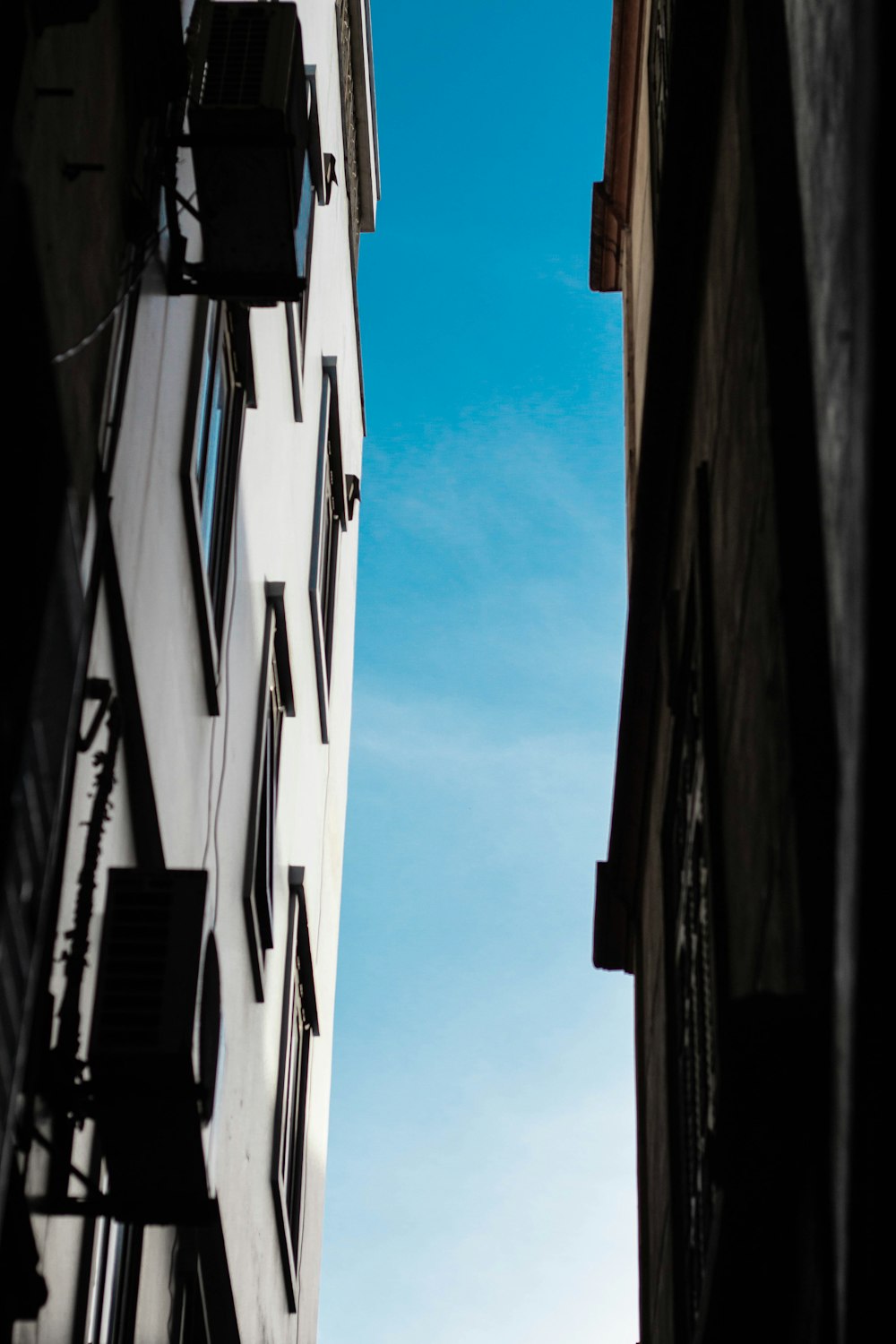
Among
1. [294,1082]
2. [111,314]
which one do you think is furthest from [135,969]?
[294,1082]

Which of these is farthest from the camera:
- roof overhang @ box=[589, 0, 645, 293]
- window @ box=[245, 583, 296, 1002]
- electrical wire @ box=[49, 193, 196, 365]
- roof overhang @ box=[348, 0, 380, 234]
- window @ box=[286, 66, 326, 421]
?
roof overhang @ box=[348, 0, 380, 234]

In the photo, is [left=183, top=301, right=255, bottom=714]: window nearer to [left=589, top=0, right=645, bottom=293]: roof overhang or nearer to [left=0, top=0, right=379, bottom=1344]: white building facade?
[left=0, top=0, right=379, bottom=1344]: white building facade

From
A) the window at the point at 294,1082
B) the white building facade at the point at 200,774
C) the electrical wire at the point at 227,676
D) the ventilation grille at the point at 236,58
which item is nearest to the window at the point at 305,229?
the white building facade at the point at 200,774

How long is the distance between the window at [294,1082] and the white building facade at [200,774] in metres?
0.05

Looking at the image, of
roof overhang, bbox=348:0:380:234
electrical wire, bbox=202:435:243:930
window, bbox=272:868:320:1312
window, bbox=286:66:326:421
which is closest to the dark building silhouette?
window, bbox=286:66:326:421

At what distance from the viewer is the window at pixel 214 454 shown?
8.21 metres

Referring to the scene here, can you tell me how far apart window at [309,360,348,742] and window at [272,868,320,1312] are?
6.97ft

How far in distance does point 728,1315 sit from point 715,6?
497 centimetres

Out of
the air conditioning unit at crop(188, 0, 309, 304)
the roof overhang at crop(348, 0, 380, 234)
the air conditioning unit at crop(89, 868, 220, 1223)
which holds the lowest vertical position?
the air conditioning unit at crop(89, 868, 220, 1223)

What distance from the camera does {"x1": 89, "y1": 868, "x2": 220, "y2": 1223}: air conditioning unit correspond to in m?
5.70

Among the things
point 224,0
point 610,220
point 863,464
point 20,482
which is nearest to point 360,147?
point 610,220

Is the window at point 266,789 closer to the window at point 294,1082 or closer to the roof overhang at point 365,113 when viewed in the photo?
the window at point 294,1082

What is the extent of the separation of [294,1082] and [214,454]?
6.20 meters

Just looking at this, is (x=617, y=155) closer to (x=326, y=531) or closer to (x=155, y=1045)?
(x=326, y=531)
